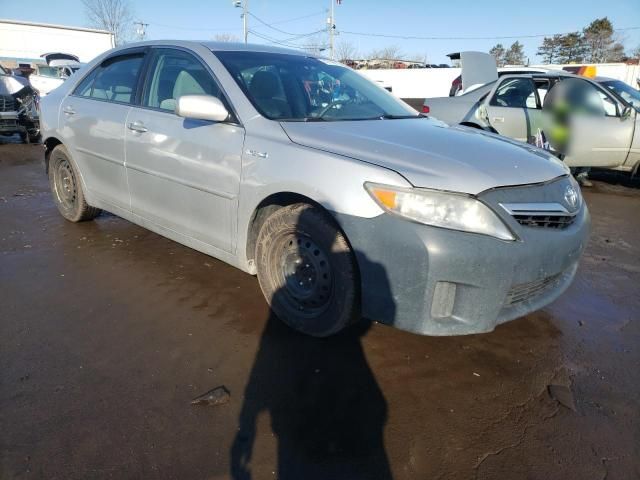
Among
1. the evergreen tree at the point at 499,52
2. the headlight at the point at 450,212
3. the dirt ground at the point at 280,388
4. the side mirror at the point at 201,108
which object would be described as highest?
the evergreen tree at the point at 499,52

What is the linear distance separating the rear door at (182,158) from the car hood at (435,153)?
52cm

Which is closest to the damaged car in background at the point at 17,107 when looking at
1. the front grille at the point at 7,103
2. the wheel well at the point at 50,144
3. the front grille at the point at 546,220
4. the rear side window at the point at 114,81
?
the front grille at the point at 7,103

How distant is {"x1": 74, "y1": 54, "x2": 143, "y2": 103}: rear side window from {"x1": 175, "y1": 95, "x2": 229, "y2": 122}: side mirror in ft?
3.69

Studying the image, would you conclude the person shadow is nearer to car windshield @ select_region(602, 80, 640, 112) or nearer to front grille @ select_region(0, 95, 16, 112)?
car windshield @ select_region(602, 80, 640, 112)

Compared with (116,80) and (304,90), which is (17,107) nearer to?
(116,80)

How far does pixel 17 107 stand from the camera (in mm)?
10375

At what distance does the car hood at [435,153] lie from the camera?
2.22 meters

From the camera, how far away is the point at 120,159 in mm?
3656

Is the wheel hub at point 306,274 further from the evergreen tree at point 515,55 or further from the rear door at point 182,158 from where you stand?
the evergreen tree at point 515,55

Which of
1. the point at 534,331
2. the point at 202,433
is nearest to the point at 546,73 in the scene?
the point at 534,331

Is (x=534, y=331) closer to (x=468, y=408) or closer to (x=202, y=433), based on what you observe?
(x=468, y=408)

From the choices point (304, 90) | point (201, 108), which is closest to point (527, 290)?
point (304, 90)

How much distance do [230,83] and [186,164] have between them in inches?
23.9

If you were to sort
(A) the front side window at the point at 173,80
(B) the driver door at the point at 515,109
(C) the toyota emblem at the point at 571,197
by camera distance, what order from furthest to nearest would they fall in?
1. (B) the driver door at the point at 515,109
2. (A) the front side window at the point at 173,80
3. (C) the toyota emblem at the point at 571,197
